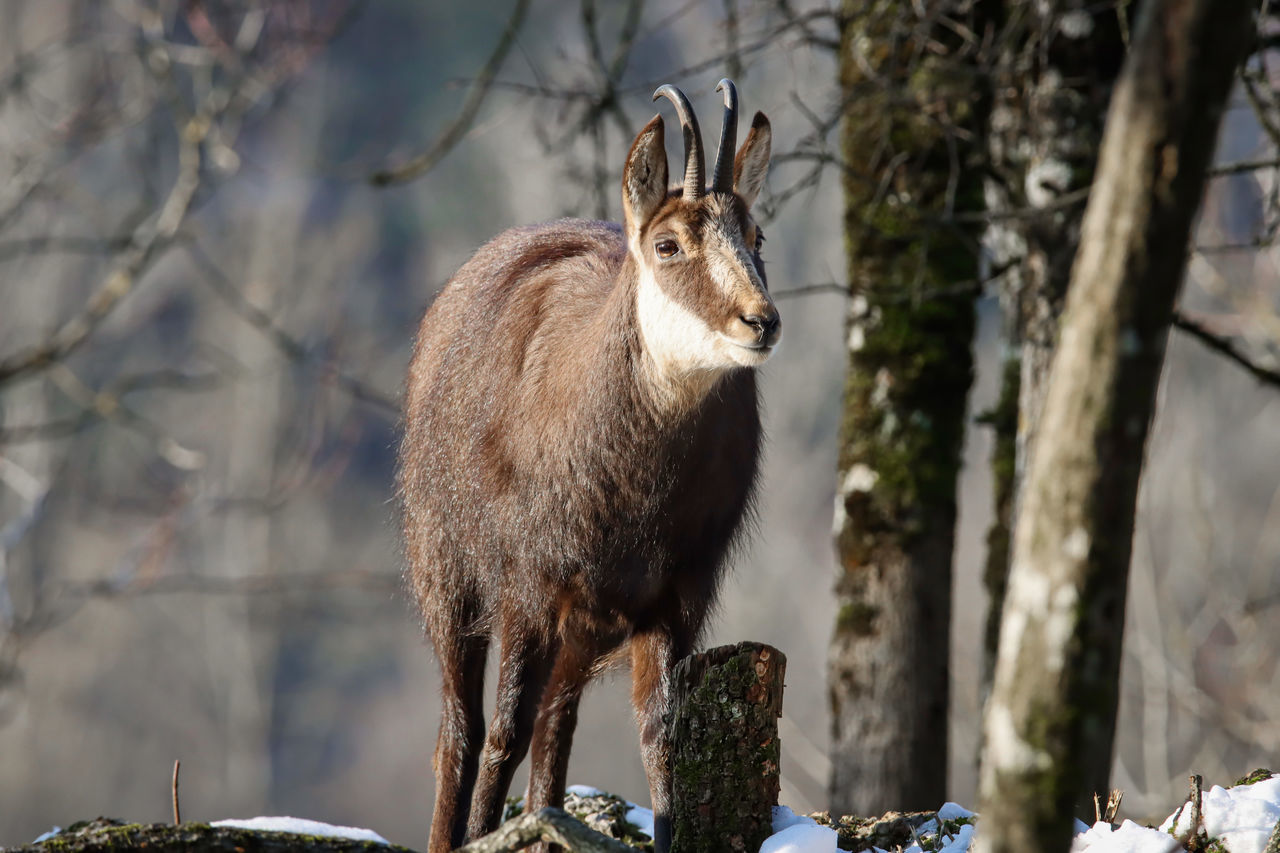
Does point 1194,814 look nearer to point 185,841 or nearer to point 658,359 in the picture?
point 658,359

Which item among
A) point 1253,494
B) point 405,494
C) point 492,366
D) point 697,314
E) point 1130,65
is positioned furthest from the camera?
point 1253,494

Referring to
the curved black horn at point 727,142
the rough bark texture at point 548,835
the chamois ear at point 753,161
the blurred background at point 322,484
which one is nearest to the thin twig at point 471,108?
the chamois ear at point 753,161

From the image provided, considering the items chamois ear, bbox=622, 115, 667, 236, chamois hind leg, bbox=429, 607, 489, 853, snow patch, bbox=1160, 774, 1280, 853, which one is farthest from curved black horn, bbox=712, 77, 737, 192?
snow patch, bbox=1160, 774, 1280, 853

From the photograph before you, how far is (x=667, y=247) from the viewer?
409cm

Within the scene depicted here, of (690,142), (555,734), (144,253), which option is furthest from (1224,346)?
(144,253)

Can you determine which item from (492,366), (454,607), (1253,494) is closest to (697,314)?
(492,366)

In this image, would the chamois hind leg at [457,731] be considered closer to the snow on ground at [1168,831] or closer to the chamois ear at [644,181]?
the snow on ground at [1168,831]

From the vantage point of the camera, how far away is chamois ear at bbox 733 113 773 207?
434 cm

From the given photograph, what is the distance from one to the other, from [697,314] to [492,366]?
3.27 feet

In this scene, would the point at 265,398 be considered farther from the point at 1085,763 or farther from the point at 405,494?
the point at 1085,763

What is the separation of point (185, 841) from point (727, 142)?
248 centimetres

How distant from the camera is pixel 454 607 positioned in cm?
480

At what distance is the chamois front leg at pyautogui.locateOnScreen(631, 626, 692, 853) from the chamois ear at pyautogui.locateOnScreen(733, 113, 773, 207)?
146 centimetres

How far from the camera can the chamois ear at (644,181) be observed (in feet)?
13.6
